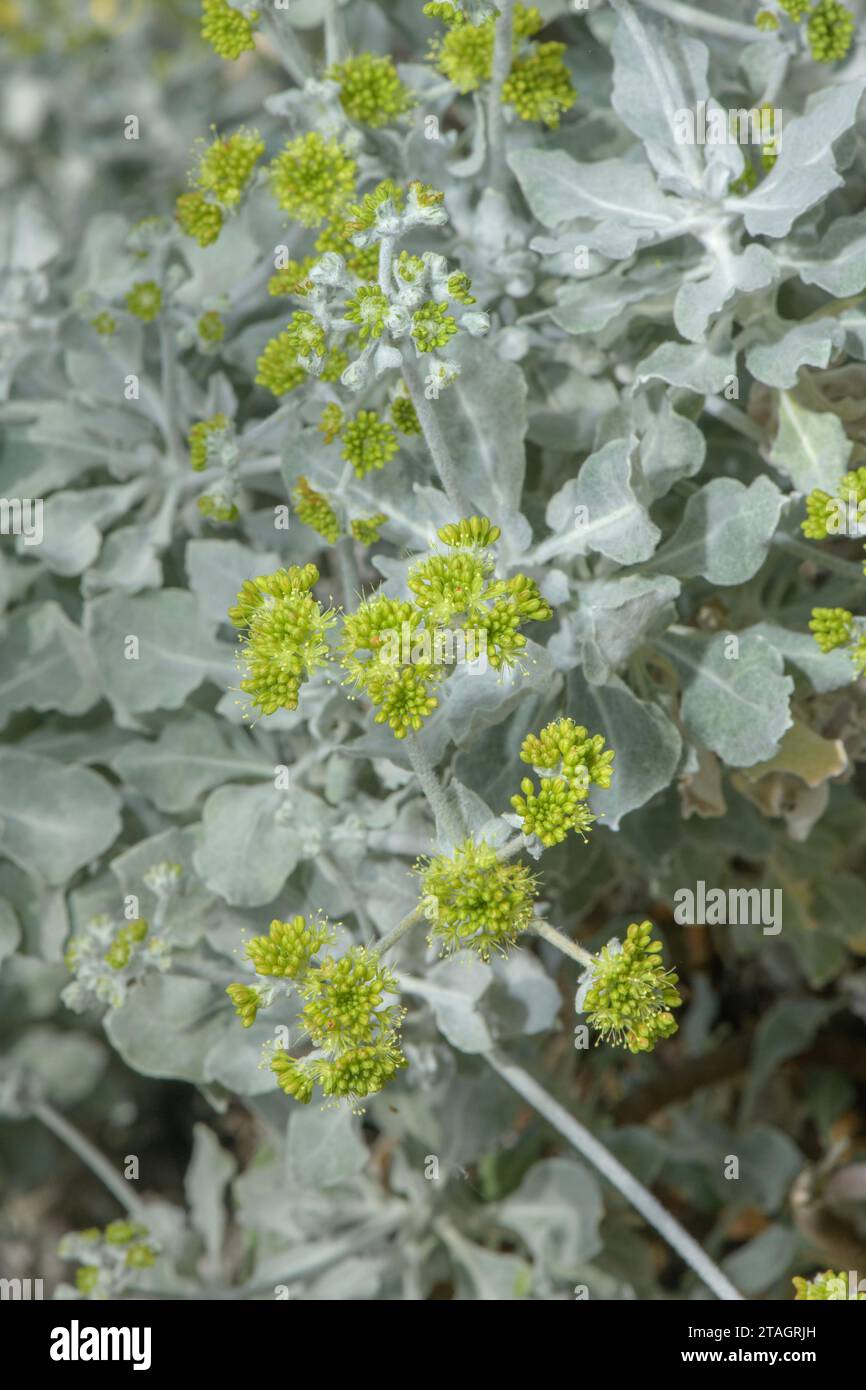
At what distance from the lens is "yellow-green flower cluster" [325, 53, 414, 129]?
4.15 feet

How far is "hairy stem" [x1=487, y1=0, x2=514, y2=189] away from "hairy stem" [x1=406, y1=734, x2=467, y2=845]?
0.57 metres

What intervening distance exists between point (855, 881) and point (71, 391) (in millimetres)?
992

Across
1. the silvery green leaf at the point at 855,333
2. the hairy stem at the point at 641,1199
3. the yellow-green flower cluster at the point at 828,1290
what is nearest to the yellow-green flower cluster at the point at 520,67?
the silvery green leaf at the point at 855,333

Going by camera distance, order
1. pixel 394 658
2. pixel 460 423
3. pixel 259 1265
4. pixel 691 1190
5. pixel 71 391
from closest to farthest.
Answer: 1. pixel 394 658
2. pixel 460 423
3. pixel 71 391
4. pixel 259 1265
5. pixel 691 1190

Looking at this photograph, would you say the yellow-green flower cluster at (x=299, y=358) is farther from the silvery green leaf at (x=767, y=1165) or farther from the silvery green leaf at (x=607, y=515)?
the silvery green leaf at (x=767, y=1165)

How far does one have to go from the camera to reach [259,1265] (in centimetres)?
162

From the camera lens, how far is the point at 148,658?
1380 millimetres

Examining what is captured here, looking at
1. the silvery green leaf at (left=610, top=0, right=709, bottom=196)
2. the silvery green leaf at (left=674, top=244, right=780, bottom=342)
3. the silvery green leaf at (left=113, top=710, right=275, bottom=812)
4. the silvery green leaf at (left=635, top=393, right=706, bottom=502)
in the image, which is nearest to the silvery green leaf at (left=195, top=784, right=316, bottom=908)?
the silvery green leaf at (left=113, top=710, right=275, bottom=812)

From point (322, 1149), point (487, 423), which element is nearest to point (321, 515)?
point (487, 423)

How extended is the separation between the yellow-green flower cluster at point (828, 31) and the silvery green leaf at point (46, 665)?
87 cm

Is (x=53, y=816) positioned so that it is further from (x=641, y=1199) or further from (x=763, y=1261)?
(x=763, y=1261)

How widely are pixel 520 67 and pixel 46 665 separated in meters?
0.73
